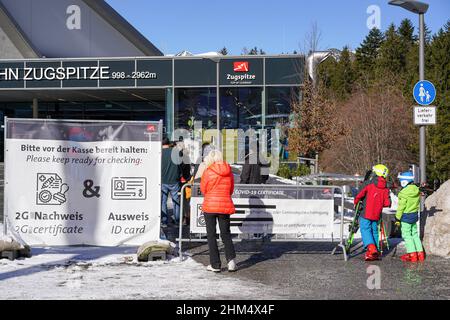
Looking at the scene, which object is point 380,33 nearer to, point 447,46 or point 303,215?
point 447,46

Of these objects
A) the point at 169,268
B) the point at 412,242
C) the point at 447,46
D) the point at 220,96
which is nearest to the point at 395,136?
the point at 220,96

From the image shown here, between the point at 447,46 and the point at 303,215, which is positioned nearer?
the point at 303,215

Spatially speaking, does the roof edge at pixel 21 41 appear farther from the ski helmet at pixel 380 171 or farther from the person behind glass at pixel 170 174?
the ski helmet at pixel 380 171

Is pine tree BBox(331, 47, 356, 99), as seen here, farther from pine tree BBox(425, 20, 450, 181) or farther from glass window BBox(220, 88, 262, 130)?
glass window BBox(220, 88, 262, 130)

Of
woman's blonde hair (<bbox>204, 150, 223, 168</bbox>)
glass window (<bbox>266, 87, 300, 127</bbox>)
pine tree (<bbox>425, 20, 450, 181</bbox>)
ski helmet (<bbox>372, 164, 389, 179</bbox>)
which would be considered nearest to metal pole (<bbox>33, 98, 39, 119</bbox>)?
glass window (<bbox>266, 87, 300, 127</bbox>)

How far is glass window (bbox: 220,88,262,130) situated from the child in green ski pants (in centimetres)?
2169

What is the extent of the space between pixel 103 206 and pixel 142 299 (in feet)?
9.92

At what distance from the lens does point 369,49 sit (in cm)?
6144

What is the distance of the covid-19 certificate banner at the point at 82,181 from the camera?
9.28 m

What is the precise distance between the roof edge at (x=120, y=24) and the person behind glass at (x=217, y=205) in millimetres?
33654

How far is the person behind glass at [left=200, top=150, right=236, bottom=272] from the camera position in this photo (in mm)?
8406

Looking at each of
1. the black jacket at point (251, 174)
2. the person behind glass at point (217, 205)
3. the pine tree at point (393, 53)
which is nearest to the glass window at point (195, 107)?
A: the black jacket at point (251, 174)
